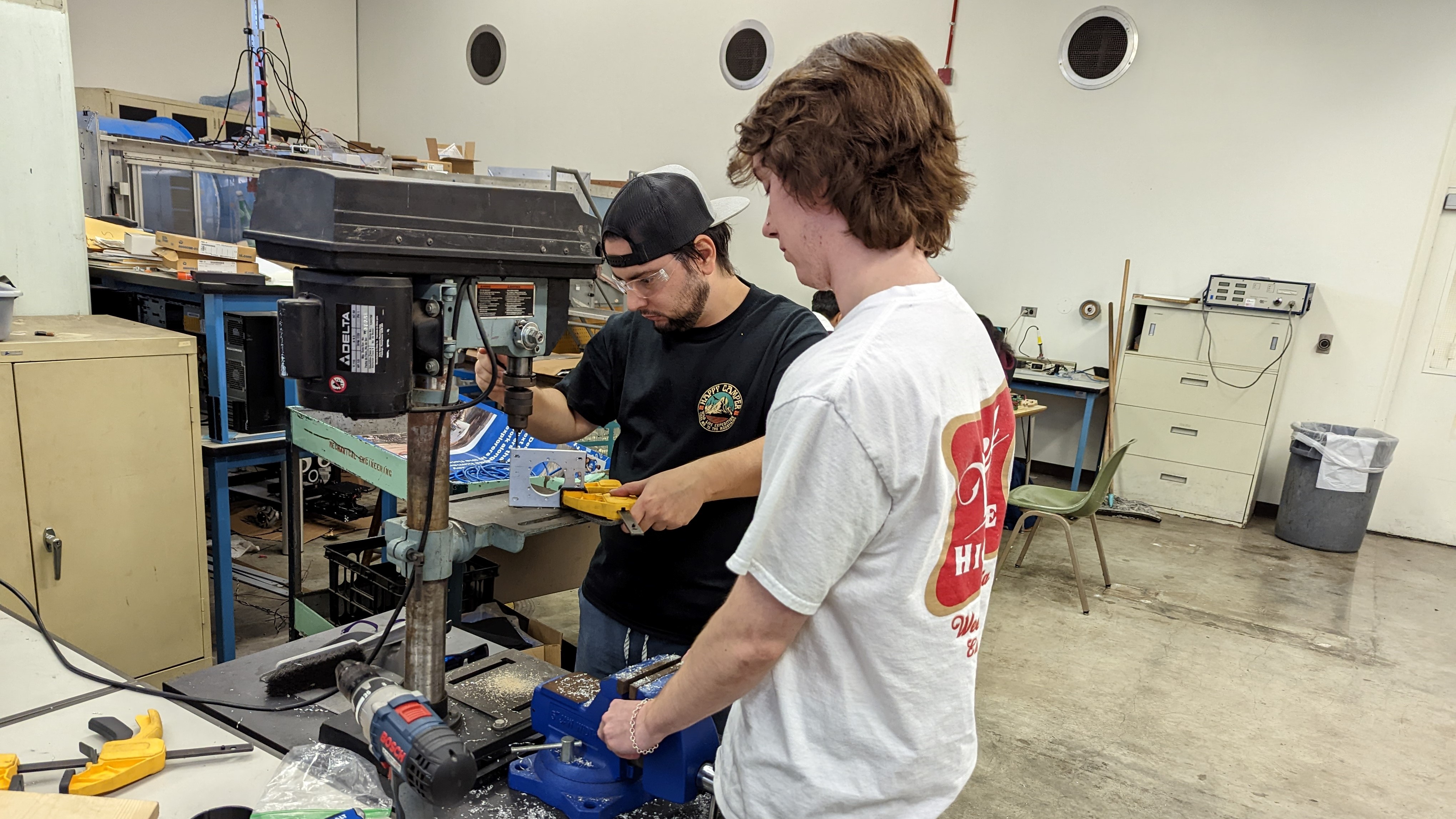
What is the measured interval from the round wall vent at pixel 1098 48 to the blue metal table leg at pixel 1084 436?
1.83 metres

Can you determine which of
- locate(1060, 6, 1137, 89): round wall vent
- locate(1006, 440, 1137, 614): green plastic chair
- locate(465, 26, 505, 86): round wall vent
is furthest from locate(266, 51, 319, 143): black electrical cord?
locate(1006, 440, 1137, 614): green plastic chair

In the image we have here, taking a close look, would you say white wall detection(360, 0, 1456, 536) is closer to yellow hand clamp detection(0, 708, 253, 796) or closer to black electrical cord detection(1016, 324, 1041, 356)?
black electrical cord detection(1016, 324, 1041, 356)

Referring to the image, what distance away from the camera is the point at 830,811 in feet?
2.32

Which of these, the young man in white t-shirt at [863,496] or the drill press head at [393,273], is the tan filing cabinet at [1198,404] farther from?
the drill press head at [393,273]

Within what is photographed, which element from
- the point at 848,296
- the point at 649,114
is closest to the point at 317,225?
the point at 848,296

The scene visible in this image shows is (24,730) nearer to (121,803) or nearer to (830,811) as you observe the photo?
(121,803)

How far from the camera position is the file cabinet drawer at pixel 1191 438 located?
4.46 metres

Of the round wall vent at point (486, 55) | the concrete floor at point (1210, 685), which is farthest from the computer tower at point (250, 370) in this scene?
the round wall vent at point (486, 55)

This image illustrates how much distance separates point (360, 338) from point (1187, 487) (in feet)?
16.0

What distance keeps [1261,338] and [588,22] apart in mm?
5291

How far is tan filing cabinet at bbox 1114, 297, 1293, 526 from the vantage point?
4.39 metres

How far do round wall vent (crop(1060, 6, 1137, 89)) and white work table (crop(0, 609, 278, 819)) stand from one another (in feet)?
17.2

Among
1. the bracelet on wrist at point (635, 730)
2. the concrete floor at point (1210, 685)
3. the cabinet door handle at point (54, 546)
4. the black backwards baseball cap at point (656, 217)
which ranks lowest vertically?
the concrete floor at point (1210, 685)

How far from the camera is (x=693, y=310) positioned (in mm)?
1306
